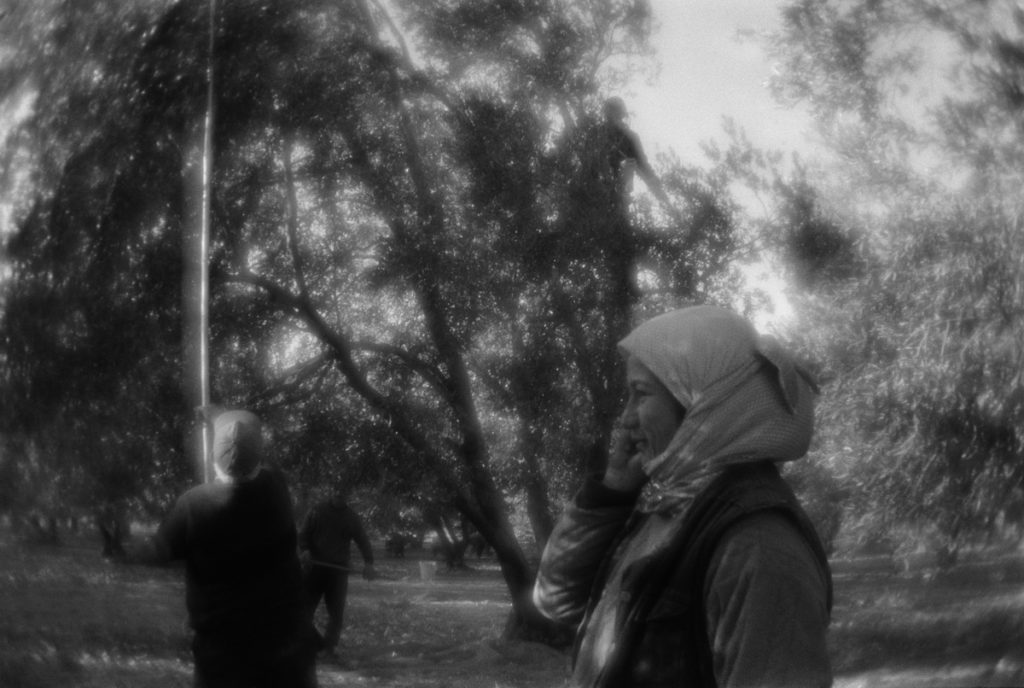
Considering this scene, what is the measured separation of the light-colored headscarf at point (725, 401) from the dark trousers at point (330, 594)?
81cm

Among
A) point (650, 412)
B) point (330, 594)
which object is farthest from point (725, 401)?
point (330, 594)

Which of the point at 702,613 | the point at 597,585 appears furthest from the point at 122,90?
the point at 702,613

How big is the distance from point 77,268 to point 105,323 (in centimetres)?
9

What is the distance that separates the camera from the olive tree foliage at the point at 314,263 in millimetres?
1792

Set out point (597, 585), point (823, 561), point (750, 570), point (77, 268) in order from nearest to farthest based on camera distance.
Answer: point (750, 570) < point (823, 561) < point (597, 585) < point (77, 268)

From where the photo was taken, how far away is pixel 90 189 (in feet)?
6.00

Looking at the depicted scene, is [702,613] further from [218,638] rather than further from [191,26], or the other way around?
[191,26]

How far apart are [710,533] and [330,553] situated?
89cm

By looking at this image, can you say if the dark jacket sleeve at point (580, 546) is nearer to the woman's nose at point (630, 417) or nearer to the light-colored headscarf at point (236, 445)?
the woman's nose at point (630, 417)

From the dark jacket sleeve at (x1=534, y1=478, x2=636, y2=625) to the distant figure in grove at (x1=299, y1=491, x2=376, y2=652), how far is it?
0.36 metres

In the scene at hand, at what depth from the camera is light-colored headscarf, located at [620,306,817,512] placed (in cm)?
145

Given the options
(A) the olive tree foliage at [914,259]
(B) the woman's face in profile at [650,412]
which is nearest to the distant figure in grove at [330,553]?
(B) the woman's face in profile at [650,412]

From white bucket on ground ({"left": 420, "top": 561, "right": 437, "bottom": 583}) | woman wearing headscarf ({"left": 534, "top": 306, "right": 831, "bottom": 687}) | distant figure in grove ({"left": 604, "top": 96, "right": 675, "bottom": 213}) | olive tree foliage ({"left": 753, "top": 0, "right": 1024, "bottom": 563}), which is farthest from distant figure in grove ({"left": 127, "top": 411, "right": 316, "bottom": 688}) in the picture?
olive tree foliage ({"left": 753, "top": 0, "right": 1024, "bottom": 563})

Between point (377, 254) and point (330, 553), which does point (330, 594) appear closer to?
point (330, 553)
